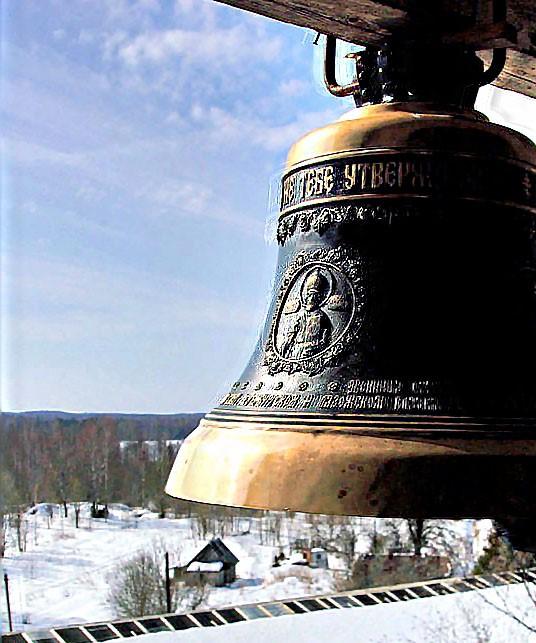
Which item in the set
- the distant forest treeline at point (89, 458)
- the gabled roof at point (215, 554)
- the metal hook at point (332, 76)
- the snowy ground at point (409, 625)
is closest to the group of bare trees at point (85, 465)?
the distant forest treeline at point (89, 458)

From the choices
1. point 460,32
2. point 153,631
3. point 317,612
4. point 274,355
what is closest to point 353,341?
point 274,355

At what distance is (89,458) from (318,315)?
2.34 m

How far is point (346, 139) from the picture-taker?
69 centimetres

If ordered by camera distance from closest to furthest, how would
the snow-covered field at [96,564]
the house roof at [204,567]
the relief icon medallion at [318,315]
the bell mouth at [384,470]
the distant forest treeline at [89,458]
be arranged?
1. the bell mouth at [384,470]
2. the relief icon medallion at [318,315]
3. the distant forest treeline at [89,458]
4. the snow-covered field at [96,564]
5. the house roof at [204,567]

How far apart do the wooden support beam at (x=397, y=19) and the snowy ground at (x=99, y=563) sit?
2.35 meters

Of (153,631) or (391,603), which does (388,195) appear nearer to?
(153,631)

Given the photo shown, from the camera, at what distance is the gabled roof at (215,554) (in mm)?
3244

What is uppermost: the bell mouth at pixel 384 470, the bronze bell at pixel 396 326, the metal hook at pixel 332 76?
the metal hook at pixel 332 76

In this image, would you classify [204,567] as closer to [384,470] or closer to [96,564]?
[96,564]

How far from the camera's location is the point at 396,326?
67 cm

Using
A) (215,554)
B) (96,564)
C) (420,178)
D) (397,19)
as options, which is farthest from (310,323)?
(96,564)

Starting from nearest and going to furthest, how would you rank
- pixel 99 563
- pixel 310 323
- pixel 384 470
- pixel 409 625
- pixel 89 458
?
1. pixel 384 470
2. pixel 310 323
3. pixel 89 458
4. pixel 409 625
5. pixel 99 563

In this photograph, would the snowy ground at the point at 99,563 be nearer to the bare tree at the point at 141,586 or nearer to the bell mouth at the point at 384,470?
the bare tree at the point at 141,586

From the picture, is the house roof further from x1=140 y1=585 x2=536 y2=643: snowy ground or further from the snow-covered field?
x1=140 y1=585 x2=536 y2=643: snowy ground
